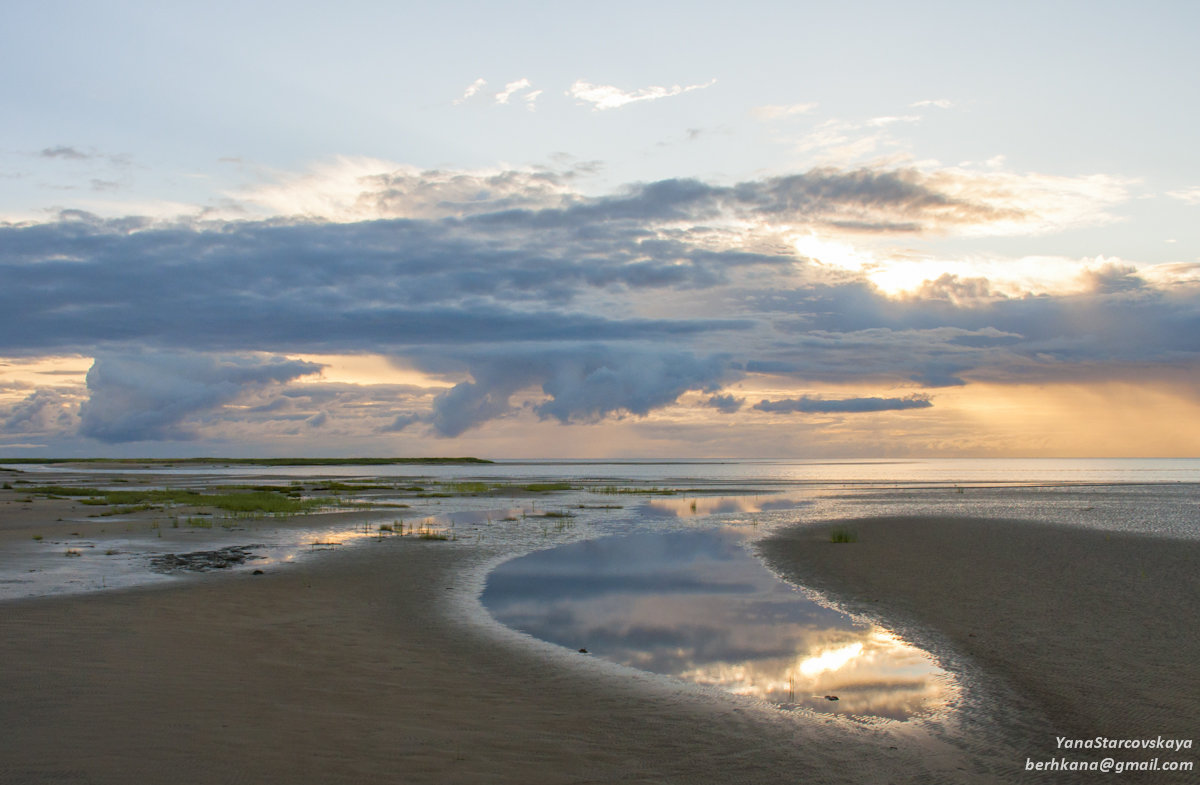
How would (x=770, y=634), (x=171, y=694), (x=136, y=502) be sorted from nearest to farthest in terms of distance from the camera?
(x=171, y=694), (x=770, y=634), (x=136, y=502)

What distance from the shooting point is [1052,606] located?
17.9 meters

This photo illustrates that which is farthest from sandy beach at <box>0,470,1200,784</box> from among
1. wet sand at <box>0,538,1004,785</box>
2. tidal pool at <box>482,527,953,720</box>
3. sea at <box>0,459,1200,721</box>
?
sea at <box>0,459,1200,721</box>

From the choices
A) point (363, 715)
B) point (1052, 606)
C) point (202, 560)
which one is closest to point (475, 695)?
point (363, 715)

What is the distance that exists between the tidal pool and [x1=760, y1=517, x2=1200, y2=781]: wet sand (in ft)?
4.68

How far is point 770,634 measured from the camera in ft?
52.9

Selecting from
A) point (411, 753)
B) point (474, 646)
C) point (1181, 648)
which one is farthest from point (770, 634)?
point (411, 753)

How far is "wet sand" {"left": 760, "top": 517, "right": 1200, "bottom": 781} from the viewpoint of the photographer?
11.1 meters

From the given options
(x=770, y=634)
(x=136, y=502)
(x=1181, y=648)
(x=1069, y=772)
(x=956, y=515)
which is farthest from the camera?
(x=136, y=502)

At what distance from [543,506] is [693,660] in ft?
137

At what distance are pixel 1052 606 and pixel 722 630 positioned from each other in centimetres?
856

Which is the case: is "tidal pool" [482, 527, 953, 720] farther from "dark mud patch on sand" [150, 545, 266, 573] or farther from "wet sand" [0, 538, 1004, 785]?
"dark mud patch on sand" [150, 545, 266, 573]

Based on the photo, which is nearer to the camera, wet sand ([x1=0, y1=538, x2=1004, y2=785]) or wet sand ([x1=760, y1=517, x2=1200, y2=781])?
wet sand ([x1=0, y1=538, x2=1004, y2=785])

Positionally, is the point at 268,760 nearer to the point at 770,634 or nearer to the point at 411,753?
the point at 411,753

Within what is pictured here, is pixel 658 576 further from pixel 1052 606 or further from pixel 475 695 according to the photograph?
pixel 475 695
